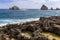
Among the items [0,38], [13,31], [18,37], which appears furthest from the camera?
[13,31]

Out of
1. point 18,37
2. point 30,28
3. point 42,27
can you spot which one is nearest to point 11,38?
point 18,37

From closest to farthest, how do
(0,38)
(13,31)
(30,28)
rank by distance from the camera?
(0,38), (13,31), (30,28)

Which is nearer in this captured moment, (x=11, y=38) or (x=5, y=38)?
(x=5, y=38)

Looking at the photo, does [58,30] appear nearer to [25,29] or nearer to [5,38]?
[25,29]

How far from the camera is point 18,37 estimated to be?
11.1m

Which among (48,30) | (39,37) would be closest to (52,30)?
(48,30)

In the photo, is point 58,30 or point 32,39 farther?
point 58,30

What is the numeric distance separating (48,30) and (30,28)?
1.42 metres

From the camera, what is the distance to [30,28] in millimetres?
13094

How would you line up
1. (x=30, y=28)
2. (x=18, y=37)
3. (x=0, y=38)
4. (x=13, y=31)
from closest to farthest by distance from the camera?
(x=0, y=38) < (x=18, y=37) < (x=13, y=31) < (x=30, y=28)

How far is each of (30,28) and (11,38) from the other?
240 centimetres

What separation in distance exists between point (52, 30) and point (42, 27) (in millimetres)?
832

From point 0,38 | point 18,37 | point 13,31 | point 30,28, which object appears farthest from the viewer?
point 30,28

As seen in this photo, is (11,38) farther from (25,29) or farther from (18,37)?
(25,29)
